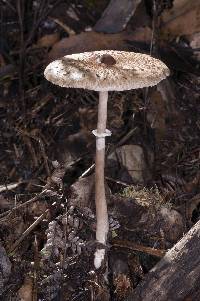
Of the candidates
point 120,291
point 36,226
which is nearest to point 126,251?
point 120,291

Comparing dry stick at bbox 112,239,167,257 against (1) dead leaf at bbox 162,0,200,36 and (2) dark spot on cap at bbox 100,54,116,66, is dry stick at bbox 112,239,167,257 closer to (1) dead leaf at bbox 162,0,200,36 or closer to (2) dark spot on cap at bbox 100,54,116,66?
(2) dark spot on cap at bbox 100,54,116,66

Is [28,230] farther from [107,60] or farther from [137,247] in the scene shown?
[107,60]

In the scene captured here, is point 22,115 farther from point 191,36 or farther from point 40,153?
point 191,36

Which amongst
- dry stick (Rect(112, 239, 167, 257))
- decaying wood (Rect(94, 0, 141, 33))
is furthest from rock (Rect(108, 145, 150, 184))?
decaying wood (Rect(94, 0, 141, 33))

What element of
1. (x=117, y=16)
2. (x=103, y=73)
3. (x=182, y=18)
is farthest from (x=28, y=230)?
(x=182, y=18)

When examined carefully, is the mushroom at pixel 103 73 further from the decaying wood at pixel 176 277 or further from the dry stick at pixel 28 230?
the decaying wood at pixel 176 277

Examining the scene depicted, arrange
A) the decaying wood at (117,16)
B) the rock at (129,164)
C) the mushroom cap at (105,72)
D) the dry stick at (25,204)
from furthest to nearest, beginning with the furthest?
1. the decaying wood at (117,16)
2. the rock at (129,164)
3. the dry stick at (25,204)
4. the mushroom cap at (105,72)

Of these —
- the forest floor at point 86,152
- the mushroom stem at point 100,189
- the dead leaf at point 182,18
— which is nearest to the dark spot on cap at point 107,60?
the mushroom stem at point 100,189
